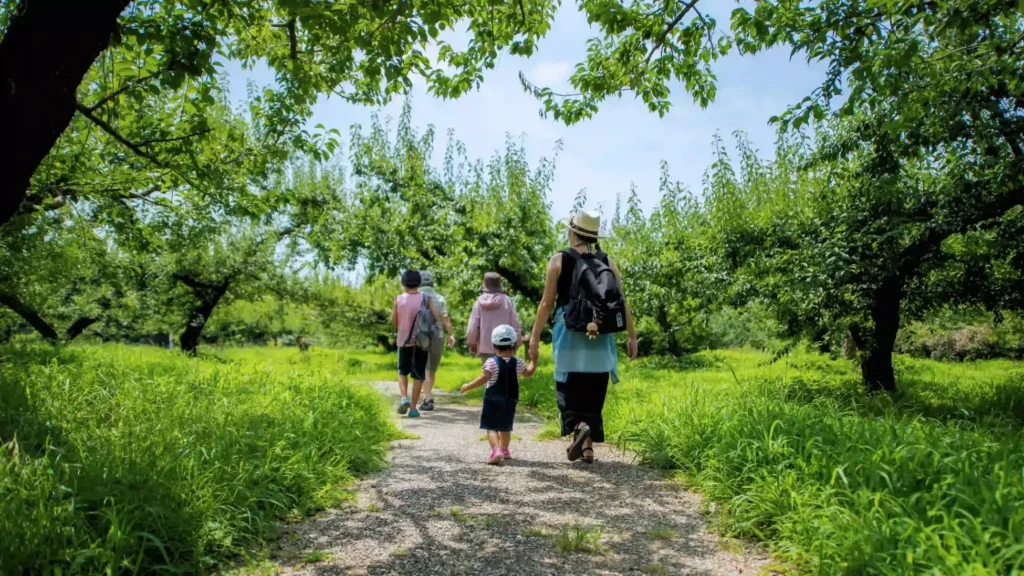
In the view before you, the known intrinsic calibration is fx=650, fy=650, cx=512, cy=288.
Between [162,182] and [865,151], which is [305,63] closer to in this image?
[162,182]

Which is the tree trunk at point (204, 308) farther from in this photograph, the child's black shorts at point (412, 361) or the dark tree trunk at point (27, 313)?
the child's black shorts at point (412, 361)

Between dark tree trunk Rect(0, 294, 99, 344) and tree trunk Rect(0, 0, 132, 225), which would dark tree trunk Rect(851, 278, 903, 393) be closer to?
tree trunk Rect(0, 0, 132, 225)

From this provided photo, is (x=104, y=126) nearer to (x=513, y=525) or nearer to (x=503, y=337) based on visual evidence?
(x=503, y=337)

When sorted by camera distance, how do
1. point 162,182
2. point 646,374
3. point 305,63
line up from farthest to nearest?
point 646,374
point 162,182
point 305,63

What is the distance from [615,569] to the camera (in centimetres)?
305

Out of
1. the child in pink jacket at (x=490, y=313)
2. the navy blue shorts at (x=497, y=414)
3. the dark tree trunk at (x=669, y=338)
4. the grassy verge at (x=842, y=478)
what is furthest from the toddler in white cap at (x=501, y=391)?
the dark tree trunk at (x=669, y=338)

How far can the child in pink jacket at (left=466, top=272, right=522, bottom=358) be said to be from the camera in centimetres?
Answer: 814

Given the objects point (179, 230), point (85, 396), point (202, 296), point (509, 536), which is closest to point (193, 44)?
point (85, 396)

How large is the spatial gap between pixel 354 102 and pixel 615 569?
608 centimetres

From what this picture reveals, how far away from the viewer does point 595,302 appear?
4977mm

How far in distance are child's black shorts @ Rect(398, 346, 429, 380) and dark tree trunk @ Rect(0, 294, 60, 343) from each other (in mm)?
8712

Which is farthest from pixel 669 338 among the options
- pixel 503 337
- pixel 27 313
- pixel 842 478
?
pixel 27 313

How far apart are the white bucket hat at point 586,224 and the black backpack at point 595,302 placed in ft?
1.05

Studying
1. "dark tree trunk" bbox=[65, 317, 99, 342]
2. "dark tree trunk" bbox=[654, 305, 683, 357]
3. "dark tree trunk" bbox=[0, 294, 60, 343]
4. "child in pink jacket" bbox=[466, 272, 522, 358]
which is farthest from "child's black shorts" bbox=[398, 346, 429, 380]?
"dark tree trunk" bbox=[65, 317, 99, 342]
